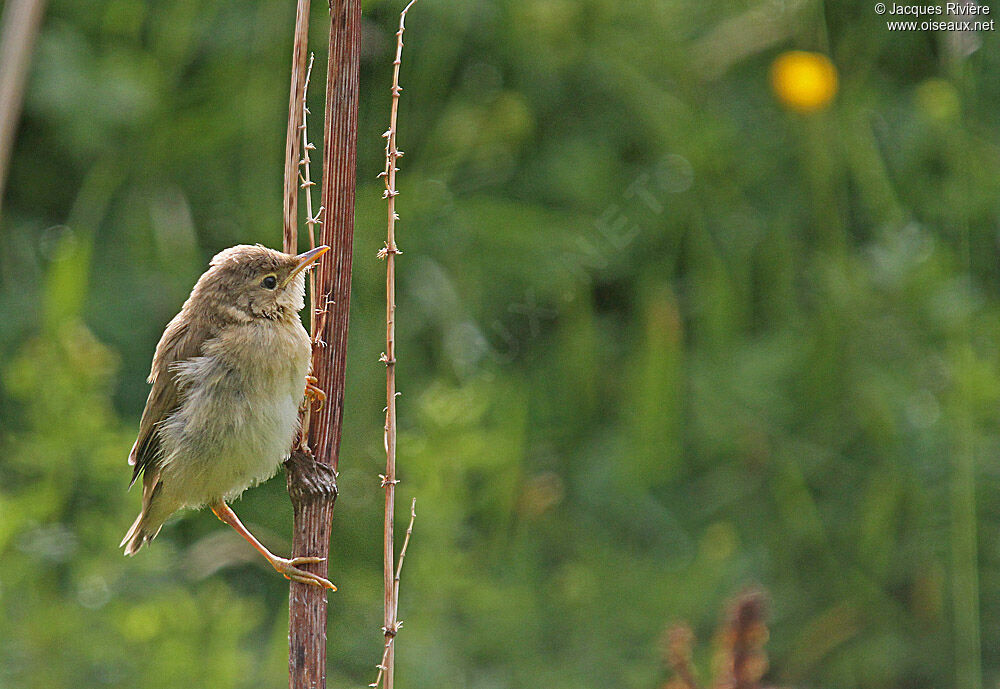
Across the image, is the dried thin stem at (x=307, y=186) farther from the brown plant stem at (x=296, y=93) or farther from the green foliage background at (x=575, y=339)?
the green foliage background at (x=575, y=339)

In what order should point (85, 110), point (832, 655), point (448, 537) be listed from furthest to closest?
1. point (85, 110)
2. point (832, 655)
3. point (448, 537)

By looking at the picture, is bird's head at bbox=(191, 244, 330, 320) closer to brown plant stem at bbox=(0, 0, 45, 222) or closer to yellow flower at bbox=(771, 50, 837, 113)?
brown plant stem at bbox=(0, 0, 45, 222)

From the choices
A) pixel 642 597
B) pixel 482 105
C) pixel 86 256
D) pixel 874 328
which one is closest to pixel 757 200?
pixel 874 328

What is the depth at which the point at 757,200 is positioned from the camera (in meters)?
3.07

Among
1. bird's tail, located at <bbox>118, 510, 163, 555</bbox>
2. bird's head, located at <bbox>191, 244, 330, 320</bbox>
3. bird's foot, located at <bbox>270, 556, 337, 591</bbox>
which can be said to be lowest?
bird's tail, located at <bbox>118, 510, 163, 555</bbox>

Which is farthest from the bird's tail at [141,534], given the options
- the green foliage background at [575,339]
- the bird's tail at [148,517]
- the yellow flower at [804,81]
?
the yellow flower at [804,81]

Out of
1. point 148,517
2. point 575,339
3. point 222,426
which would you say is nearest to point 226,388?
point 222,426

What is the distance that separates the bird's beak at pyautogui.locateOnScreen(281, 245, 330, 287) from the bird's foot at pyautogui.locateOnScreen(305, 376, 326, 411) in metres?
0.14

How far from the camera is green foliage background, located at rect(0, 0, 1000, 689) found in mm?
2410

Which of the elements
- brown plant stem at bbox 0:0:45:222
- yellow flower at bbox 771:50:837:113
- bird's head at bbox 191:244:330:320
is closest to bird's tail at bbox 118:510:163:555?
bird's head at bbox 191:244:330:320

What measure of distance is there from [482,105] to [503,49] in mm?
189

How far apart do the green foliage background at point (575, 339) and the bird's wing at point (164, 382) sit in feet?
1.90

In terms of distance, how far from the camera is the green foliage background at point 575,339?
7.91ft

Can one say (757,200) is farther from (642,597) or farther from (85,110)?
(85,110)
